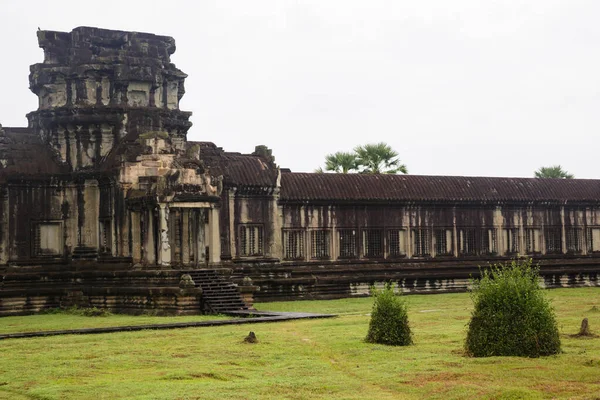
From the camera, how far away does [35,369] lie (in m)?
20.2

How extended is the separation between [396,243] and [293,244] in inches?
212

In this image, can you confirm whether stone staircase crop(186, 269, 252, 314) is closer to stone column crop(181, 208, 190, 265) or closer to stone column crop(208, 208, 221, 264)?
stone column crop(208, 208, 221, 264)

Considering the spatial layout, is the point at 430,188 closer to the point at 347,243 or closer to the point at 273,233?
the point at 347,243

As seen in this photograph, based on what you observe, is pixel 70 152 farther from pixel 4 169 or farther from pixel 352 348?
pixel 352 348

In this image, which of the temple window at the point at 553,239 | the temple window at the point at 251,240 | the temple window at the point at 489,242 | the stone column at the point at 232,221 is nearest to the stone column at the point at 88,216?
the stone column at the point at 232,221

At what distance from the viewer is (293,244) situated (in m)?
44.3

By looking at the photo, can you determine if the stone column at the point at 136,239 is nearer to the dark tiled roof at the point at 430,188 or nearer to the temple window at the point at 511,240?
the dark tiled roof at the point at 430,188

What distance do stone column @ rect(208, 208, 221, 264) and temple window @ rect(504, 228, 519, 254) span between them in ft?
60.6

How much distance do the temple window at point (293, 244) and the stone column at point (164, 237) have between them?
9.08 metres

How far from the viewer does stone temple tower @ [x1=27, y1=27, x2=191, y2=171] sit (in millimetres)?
39781

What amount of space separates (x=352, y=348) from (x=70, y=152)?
20.3 meters

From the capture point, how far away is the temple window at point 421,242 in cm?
4756

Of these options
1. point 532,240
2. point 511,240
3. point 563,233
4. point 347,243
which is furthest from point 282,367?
point 563,233

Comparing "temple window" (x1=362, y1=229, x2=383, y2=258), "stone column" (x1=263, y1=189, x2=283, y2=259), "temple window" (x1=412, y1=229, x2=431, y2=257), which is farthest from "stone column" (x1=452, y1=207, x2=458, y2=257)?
"stone column" (x1=263, y1=189, x2=283, y2=259)
